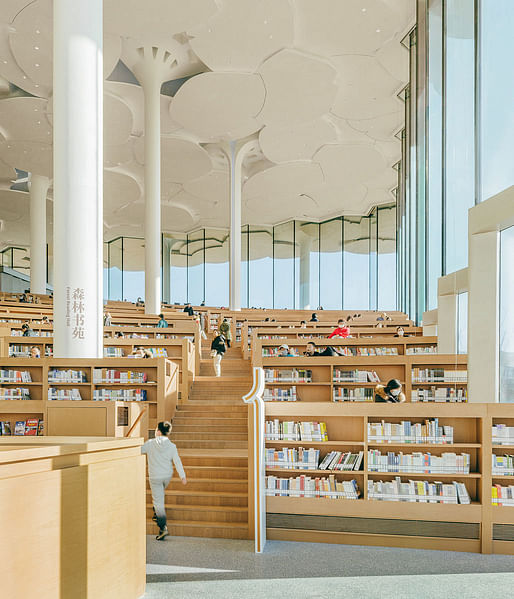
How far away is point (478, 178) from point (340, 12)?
8.63 m

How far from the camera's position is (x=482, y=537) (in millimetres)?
5695

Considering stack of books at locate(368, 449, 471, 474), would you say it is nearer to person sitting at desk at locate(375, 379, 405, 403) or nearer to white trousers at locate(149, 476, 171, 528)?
person sitting at desk at locate(375, 379, 405, 403)

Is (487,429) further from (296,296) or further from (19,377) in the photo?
(296,296)

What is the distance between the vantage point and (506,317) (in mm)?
7793

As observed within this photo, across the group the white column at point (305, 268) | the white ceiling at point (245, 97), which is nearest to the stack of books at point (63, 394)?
the white ceiling at point (245, 97)

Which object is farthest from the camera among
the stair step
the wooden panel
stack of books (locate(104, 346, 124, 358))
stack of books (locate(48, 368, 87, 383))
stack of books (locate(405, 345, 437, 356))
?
stack of books (locate(405, 345, 437, 356))

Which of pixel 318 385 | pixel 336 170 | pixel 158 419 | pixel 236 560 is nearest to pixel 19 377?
pixel 158 419

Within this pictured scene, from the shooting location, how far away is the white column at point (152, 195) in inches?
744

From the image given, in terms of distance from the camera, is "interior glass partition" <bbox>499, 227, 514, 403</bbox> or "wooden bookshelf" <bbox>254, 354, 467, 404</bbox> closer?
"interior glass partition" <bbox>499, 227, 514, 403</bbox>

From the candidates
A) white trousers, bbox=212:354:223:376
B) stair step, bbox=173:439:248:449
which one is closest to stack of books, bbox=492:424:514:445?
stair step, bbox=173:439:248:449

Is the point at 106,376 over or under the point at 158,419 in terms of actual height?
over

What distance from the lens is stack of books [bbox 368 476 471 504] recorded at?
19.3 ft

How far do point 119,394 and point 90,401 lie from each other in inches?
71.8

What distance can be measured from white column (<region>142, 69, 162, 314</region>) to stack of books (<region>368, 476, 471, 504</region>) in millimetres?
14083
